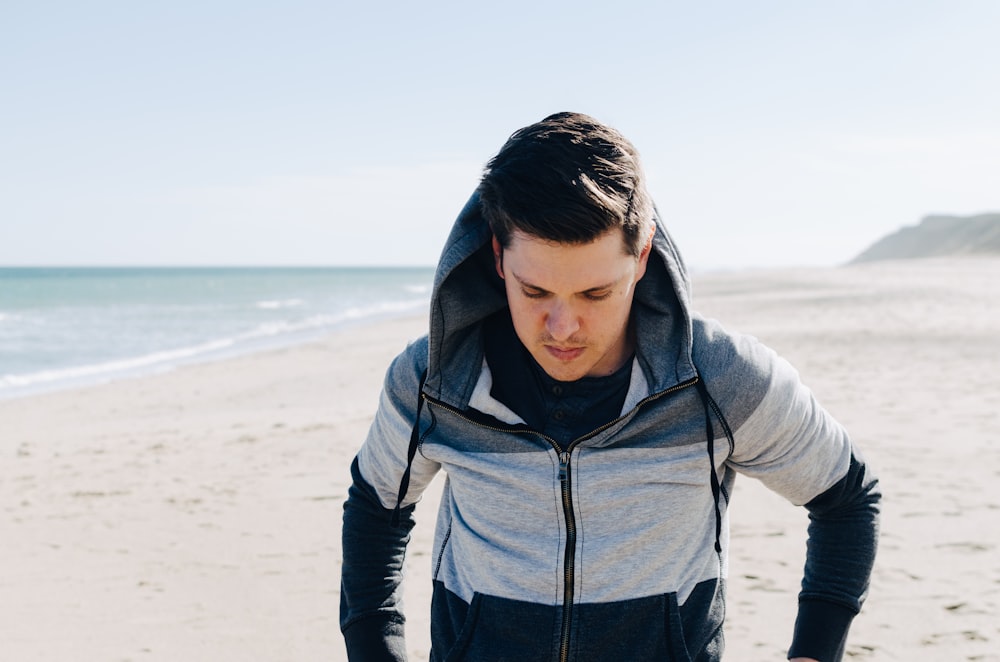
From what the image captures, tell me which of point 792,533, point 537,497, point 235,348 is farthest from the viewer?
point 235,348

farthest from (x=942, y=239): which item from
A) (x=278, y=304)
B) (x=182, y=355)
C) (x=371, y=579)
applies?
(x=371, y=579)

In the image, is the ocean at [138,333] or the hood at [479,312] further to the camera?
the ocean at [138,333]

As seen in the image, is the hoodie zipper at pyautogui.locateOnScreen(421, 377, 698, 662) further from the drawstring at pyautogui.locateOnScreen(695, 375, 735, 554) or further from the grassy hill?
the grassy hill

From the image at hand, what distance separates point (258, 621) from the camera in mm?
4707

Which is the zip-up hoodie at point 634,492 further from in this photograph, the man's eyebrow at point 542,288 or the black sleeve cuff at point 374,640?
the man's eyebrow at point 542,288

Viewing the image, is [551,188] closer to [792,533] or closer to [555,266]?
[555,266]

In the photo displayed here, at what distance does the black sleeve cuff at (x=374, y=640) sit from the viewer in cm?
200

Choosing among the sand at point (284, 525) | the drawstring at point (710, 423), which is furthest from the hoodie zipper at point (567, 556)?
the sand at point (284, 525)

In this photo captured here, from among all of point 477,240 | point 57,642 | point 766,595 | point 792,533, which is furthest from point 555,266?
point 792,533

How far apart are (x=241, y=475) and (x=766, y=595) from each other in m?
4.71

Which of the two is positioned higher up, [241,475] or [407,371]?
[407,371]

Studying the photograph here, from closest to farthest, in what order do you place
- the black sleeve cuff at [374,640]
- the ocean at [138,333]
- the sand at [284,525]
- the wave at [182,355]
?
1. the black sleeve cuff at [374,640]
2. the sand at [284,525]
3. the wave at [182,355]
4. the ocean at [138,333]

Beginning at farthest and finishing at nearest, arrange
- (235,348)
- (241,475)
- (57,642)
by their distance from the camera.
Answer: (235,348) → (241,475) → (57,642)

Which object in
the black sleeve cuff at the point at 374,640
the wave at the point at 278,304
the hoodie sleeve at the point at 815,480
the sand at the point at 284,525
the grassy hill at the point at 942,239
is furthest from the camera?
the grassy hill at the point at 942,239
